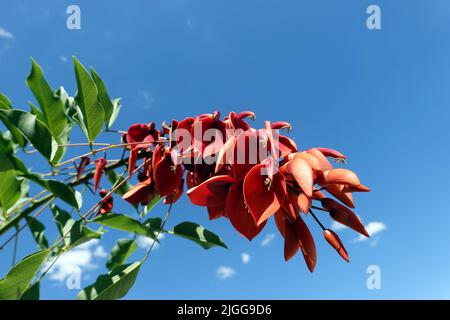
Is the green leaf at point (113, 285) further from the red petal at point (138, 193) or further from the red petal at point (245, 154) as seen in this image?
the red petal at point (245, 154)

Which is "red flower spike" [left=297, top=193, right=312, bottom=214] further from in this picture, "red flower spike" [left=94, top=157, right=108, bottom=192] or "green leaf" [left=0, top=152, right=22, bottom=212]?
"green leaf" [left=0, top=152, right=22, bottom=212]

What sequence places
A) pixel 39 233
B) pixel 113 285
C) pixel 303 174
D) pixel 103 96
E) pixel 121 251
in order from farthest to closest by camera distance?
pixel 39 233
pixel 121 251
pixel 103 96
pixel 113 285
pixel 303 174

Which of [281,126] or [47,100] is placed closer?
[281,126]

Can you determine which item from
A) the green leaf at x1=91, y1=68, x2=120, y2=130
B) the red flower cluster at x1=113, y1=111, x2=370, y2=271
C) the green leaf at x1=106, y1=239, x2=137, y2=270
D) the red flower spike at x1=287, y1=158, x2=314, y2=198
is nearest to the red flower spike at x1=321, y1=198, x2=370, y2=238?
the red flower cluster at x1=113, y1=111, x2=370, y2=271

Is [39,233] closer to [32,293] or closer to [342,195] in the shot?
[32,293]

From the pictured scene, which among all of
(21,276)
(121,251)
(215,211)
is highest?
(215,211)

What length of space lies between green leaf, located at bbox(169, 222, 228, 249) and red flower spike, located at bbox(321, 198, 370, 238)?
312mm

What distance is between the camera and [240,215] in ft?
1.91

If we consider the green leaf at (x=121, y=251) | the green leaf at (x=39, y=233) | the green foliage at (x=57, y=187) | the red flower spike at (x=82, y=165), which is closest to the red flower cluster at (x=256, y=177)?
the green foliage at (x=57, y=187)

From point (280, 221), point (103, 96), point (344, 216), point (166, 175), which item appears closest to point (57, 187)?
point (166, 175)

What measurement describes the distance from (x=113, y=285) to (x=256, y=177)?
1.31 feet

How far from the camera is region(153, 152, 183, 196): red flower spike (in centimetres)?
69
